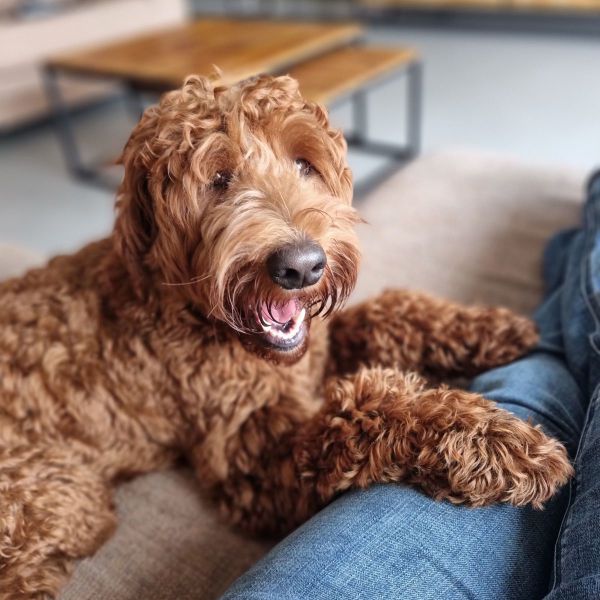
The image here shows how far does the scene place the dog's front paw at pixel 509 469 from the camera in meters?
1.20

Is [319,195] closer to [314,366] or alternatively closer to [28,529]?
[314,366]

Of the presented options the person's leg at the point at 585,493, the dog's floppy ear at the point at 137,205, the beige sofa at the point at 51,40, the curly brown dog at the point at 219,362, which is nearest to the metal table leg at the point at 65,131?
the beige sofa at the point at 51,40

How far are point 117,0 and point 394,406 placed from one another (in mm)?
6308

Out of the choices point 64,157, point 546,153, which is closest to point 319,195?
point 546,153

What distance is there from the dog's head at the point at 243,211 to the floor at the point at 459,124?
9.65 ft

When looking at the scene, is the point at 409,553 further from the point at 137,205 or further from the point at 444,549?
the point at 137,205

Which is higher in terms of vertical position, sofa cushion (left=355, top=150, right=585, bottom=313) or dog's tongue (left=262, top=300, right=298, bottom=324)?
dog's tongue (left=262, top=300, right=298, bottom=324)

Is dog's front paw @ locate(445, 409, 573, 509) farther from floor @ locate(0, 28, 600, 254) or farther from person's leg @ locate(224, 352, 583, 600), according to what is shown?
floor @ locate(0, 28, 600, 254)

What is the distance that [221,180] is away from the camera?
1.50 metres


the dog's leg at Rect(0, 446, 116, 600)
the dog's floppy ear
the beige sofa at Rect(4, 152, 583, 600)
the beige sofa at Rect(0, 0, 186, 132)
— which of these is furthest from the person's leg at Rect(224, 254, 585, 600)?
the beige sofa at Rect(0, 0, 186, 132)

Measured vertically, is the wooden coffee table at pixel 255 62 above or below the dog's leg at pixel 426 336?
above

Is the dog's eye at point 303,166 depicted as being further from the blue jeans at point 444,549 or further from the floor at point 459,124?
the floor at point 459,124

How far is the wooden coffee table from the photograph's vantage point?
4.08m

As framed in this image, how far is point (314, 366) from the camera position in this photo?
1.83 m
